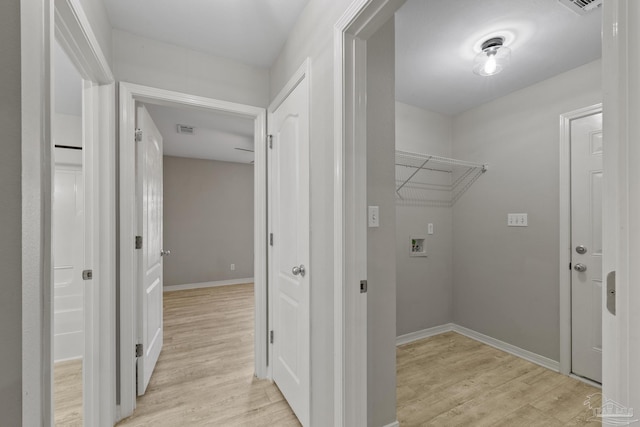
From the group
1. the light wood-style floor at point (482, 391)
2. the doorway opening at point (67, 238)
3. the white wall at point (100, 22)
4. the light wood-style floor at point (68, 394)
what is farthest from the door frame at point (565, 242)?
the doorway opening at point (67, 238)

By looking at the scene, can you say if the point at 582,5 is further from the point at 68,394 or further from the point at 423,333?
the point at 68,394

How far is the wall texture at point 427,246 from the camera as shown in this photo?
2814mm

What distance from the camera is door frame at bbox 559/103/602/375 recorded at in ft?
7.27

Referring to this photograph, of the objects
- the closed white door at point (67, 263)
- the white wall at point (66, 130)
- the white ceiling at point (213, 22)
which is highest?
the white ceiling at point (213, 22)

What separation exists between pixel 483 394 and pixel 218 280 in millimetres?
4573

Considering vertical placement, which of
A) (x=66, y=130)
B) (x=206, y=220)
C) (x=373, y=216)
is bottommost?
(x=206, y=220)

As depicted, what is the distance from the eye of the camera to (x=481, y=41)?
1.87 meters

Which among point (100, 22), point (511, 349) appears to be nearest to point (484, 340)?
point (511, 349)

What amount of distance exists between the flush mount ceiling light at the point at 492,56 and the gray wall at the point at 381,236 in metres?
0.81

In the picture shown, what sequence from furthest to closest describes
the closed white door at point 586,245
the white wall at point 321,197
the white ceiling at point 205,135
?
the white ceiling at point 205,135 < the closed white door at point 586,245 < the white wall at point 321,197

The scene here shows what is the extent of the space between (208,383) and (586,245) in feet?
9.98

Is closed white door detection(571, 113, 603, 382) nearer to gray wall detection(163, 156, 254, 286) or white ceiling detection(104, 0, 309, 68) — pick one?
white ceiling detection(104, 0, 309, 68)

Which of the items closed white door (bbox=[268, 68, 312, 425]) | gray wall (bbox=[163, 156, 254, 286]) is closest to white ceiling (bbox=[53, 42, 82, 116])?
closed white door (bbox=[268, 68, 312, 425])

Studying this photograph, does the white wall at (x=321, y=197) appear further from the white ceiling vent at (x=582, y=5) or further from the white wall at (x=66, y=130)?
the white wall at (x=66, y=130)
